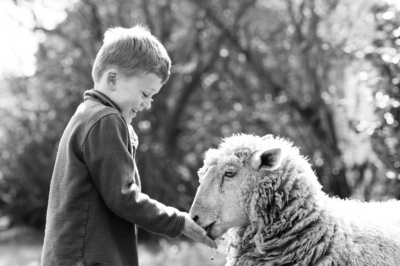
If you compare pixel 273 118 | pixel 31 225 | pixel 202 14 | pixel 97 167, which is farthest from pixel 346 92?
pixel 31 225

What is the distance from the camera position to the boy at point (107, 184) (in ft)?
9.39

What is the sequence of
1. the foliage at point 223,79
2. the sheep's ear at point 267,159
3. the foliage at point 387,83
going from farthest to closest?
the foliage at point 223,79 < the foliage at point 387,83 < the sheep's ear at point 267,159

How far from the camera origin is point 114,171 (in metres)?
2.87

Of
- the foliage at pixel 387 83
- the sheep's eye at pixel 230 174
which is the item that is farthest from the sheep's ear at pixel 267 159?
the foliage at pixel 387 83

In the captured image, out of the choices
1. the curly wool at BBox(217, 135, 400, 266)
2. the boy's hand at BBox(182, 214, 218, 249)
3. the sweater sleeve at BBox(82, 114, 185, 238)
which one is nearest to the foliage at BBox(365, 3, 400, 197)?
the curly wool at BBox(217, 135, 400, 266)

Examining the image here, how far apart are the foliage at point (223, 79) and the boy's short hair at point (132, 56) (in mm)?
4032

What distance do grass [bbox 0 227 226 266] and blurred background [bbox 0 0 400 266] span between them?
3cm

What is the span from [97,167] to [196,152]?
21.8 ft

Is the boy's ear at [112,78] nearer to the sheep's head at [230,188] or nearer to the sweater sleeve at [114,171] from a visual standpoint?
the sweater sleeve at [114,171]

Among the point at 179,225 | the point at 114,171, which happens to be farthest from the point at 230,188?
the point at 114,171

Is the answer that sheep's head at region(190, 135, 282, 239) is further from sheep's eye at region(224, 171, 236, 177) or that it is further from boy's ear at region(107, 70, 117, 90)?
boy's ear at region(107, 70, 117, 90)

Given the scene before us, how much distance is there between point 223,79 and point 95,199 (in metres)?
6.49

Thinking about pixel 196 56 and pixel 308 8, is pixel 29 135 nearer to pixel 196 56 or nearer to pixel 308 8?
pixel 196 56

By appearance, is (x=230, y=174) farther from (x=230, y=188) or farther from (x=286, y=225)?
(x=286, y=225)
